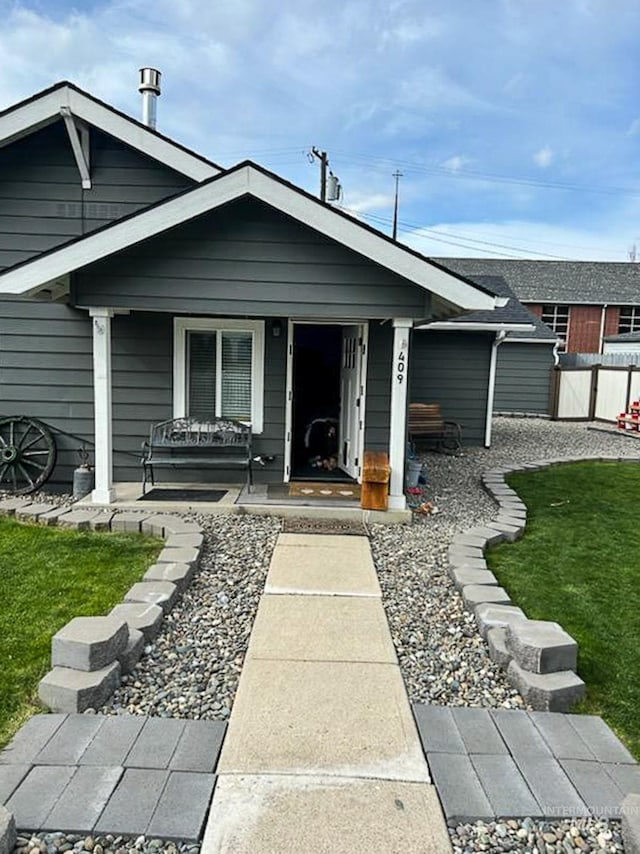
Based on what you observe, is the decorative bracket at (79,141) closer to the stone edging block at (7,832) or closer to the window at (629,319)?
the stone edging block at (7,832)

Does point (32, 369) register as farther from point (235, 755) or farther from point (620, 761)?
point (620, 761)

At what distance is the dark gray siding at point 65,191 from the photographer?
688 cm

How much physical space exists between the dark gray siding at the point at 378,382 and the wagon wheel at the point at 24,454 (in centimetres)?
363

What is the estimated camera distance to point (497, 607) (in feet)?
12.4

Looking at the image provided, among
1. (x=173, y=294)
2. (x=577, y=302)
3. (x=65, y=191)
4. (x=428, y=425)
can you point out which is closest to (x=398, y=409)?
(x=173, y=294)

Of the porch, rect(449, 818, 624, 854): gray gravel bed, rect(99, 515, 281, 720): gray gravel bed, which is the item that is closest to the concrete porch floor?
the porch

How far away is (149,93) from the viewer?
296 inches

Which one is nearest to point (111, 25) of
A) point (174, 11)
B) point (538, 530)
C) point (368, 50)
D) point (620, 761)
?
point (174, 11)

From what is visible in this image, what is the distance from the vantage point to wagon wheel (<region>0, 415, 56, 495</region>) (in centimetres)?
682

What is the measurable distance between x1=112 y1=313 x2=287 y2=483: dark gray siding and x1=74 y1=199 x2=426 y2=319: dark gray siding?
1.20m

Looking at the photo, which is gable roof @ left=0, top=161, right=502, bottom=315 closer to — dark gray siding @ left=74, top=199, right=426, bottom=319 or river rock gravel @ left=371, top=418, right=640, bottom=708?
dark gray siding @ left=74, top=199, right=426, bottom=319

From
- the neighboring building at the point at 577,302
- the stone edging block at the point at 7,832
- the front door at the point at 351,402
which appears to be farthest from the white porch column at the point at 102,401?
the neighboring building at the point at 577,302

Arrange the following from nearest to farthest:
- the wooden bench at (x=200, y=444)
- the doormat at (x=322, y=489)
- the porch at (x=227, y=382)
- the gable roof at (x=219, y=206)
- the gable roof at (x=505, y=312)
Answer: the gable roof at (x=219, y=206)
the doormat at (x=322, y=489)
the wooden bench at (x=200, y=444)
the porch at (x=227, y=382)
the gable roof at (x=505, y=312)

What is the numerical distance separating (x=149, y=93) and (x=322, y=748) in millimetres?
7694
